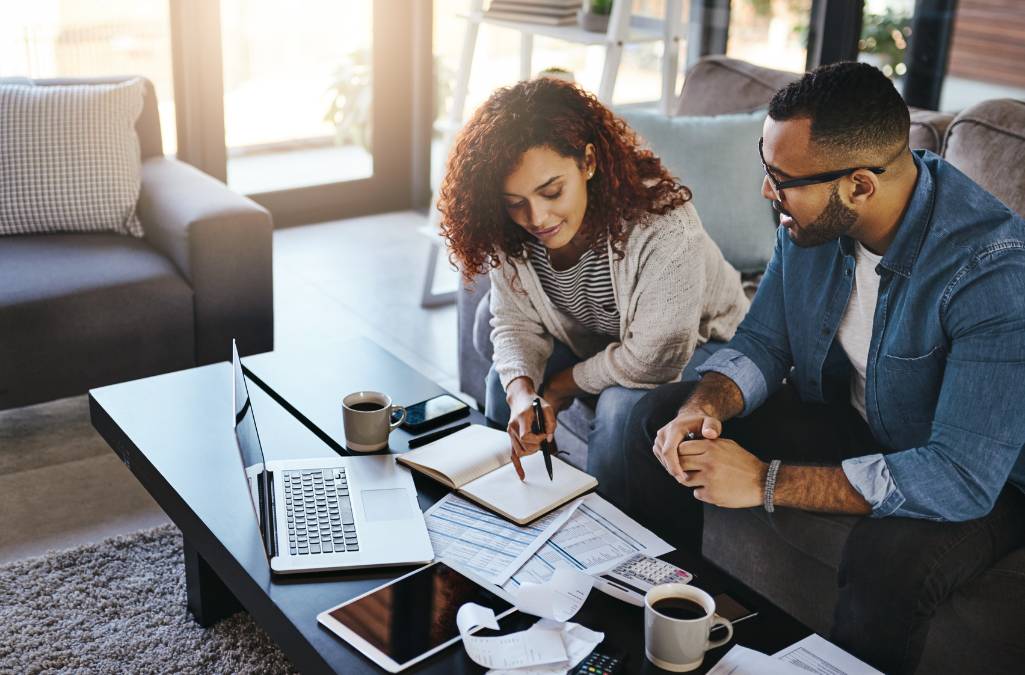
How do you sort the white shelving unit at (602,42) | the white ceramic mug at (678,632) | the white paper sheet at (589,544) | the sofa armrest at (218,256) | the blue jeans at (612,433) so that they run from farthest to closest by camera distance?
the white shelving unit at (602,42) < the sofa armrest at (218,256) < the blue jeans at (612,433) < the white paper sheet at (589,544) < the white ceramic mug at (678,632)

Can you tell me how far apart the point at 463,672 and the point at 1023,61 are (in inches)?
108

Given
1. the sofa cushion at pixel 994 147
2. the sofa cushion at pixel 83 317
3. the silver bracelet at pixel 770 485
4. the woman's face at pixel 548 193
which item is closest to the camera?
the silver bracelet at pixel 770 485

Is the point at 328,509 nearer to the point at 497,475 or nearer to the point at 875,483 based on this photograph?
the point at 497,475

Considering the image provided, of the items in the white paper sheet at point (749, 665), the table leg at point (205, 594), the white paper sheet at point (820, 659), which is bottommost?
the table leg at point (205, 594)

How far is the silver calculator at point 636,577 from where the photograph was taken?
4.58 feet

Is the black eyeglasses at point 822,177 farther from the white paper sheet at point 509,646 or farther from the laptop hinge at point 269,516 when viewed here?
the laptop hinge at point 269,516

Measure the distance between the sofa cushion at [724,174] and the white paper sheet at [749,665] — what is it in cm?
135

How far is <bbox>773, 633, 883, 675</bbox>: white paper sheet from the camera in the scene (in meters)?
1.28

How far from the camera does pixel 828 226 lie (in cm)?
157

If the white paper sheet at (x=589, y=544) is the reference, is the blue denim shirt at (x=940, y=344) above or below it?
above

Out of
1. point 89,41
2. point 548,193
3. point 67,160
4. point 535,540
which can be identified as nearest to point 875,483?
point 535,540

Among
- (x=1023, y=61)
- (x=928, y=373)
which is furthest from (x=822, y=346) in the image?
(x=1023, y=61)

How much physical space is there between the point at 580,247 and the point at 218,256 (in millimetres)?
1084

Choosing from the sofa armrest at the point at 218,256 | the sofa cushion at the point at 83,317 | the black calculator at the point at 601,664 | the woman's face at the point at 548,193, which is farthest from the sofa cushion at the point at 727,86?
the black calculator at the point at 601,664
